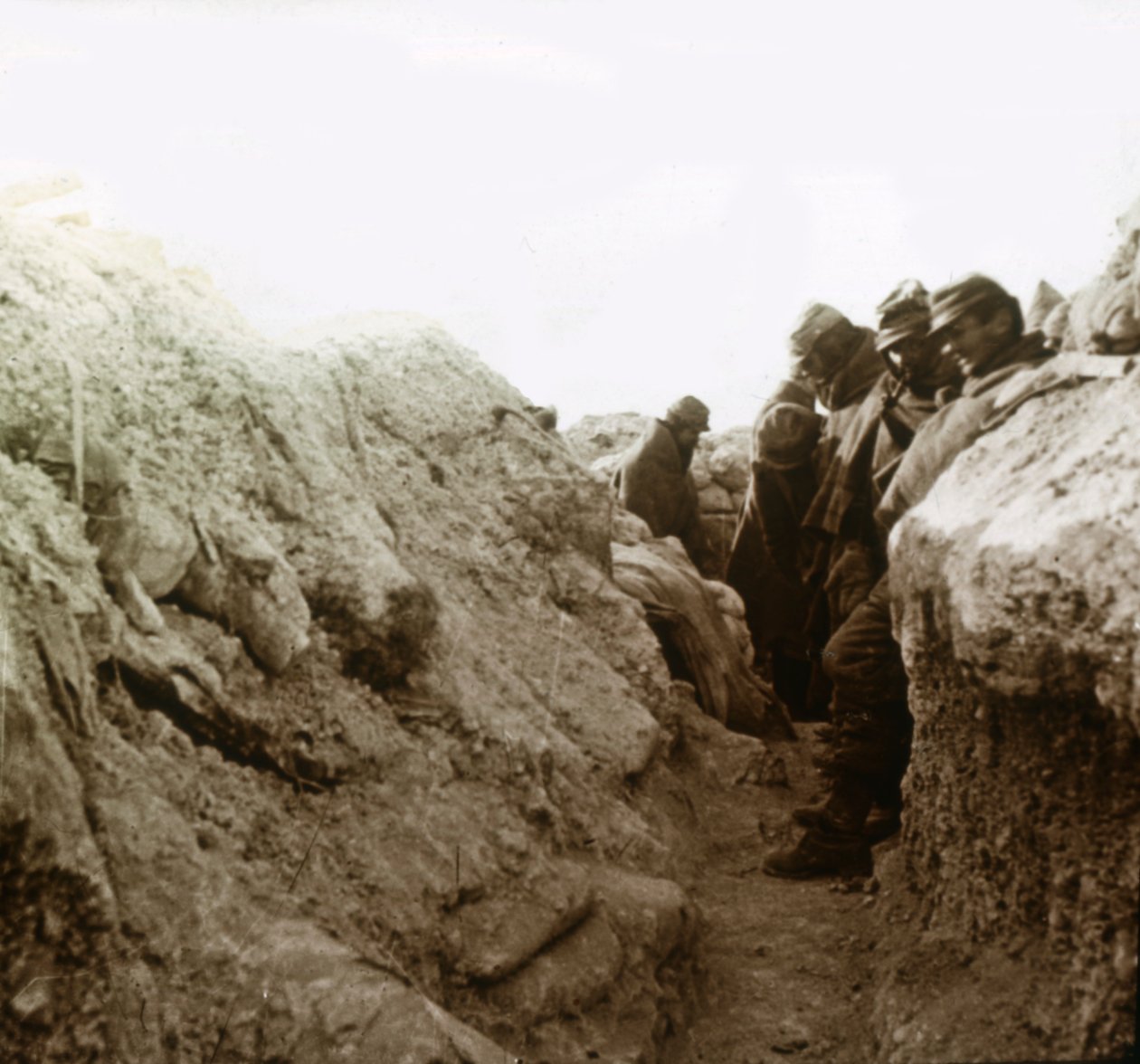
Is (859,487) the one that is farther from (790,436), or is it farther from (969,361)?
(969,361)

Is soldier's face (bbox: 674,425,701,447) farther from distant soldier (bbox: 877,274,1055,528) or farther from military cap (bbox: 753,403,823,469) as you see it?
distant soldier (bbox: 877,274,1055,528)

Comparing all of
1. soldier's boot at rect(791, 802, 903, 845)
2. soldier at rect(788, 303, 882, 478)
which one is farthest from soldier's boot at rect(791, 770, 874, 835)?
soldier at rect(788, 303, 882, 478)

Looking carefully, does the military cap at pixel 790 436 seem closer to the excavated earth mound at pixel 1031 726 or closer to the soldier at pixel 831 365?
the soldier at pixel 831 365

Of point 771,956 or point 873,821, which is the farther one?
point 873,821

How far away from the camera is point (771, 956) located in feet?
8.36

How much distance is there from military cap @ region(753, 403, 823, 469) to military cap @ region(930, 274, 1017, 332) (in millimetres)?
1873

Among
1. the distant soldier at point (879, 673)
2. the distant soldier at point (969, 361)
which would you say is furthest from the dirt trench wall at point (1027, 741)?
the distant soldier at point (879, 673)

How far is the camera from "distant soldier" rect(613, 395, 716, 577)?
664 cm

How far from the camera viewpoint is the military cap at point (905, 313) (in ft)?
10.4

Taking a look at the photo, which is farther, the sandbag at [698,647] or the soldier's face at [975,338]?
the sandbag at [698,647]

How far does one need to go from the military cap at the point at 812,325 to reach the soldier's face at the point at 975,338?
5.00 ft

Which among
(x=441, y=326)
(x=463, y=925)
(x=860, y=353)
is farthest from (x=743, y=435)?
(x=463, y=925)

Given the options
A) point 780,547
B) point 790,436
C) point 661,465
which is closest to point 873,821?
point 790,436

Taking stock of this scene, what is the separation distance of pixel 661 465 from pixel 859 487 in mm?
2852
